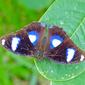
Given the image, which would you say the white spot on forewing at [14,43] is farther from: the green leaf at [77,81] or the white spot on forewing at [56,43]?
the green leaf at [77,81]

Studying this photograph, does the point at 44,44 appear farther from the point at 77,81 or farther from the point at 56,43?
the point at 77,81

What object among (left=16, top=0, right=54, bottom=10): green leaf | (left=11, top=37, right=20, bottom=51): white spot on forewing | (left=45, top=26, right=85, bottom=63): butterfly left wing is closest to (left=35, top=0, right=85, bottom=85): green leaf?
(left=45, top=26, right=85, bottom=63): butterfly left wing

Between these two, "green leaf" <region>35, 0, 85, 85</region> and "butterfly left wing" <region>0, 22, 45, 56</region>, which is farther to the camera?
"butterfly left wing" <region>0, 22, 45, 56</region>

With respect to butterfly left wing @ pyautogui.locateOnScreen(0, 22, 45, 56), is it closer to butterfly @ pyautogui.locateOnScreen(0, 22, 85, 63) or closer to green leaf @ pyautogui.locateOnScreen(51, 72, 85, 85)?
butterfly @ pyautogui.locateOnScreen(0, 22, 85, 63)

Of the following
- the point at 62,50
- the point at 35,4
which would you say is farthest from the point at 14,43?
the point at 35,4

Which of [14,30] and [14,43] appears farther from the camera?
[14,30]

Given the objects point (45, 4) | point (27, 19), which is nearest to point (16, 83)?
point (27, 19)

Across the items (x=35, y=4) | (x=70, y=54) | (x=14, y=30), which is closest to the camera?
(x=70, y=54)

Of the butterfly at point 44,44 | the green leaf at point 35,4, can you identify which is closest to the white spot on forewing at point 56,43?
the butterfly at point 44,44
